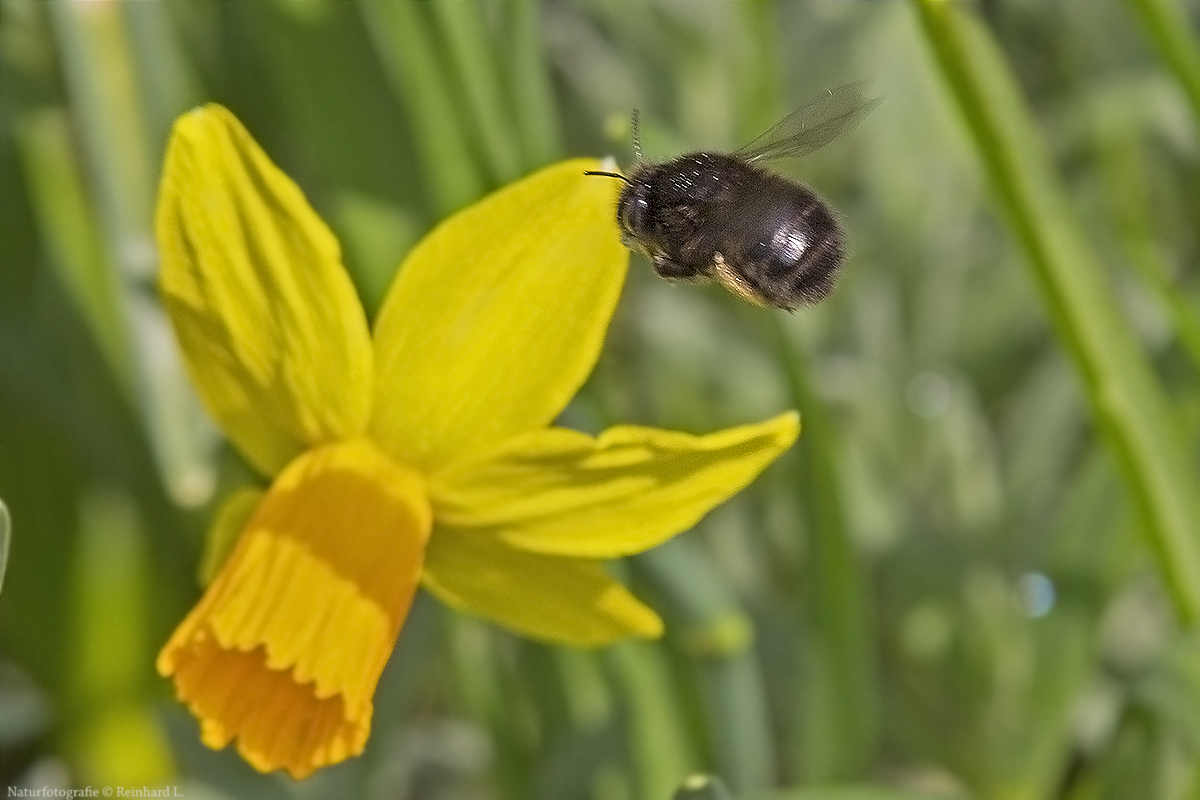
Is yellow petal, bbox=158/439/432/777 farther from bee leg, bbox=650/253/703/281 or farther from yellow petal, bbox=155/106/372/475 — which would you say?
bee leg, bbox=650/253/703/281

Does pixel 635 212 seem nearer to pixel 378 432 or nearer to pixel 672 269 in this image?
pixel 672 269

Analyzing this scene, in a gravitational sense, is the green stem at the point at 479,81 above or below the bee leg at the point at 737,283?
above

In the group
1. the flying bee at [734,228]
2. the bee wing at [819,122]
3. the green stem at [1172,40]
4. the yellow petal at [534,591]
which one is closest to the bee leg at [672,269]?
the flying bee at [734,228]

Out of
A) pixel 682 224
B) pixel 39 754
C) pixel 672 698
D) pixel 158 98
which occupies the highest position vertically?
pixel 158 98

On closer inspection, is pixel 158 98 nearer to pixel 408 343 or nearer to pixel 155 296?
pixel 155 296

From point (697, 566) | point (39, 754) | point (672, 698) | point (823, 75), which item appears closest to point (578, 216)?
Answer: point (697, 566)

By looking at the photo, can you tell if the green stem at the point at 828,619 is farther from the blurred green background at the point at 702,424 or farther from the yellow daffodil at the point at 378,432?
the yellow daffodil at the point at 378,432
